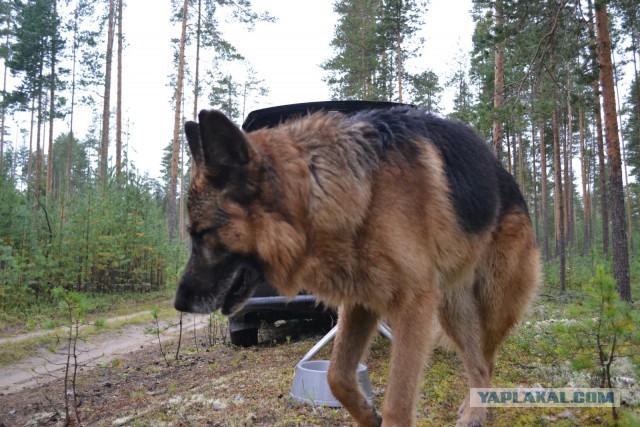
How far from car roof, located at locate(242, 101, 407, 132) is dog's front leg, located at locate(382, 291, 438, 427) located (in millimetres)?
3033

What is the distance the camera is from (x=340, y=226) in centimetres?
248

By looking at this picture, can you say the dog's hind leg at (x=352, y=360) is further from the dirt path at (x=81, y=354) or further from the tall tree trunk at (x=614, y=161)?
the tall tree trunk at (x=614, y=161)

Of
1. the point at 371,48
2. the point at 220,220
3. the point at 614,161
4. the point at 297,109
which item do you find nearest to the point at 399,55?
the point at 371,48

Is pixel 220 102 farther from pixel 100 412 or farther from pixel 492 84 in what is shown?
pixel 100 412

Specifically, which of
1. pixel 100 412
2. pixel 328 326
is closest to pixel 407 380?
pixel 100 412

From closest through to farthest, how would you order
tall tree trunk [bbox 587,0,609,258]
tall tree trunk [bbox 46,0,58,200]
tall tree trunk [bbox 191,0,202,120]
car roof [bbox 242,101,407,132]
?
car roof [bbox 242,101,407,132] → tall tree trunk [bbox 587,0,609,258] → tall tree trunk [bbox 191,0,202,120] → tall tree trunk [bbox 46,0,58,200]

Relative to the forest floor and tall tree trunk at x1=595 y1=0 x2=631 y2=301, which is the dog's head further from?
tall tree trunk at x1=595 y1=0 x2=631 y2=301

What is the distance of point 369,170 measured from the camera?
264 centimetres

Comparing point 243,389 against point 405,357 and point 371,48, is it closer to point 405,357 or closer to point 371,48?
point 405,357

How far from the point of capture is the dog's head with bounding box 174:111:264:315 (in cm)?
245

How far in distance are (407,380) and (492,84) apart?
1567 cm

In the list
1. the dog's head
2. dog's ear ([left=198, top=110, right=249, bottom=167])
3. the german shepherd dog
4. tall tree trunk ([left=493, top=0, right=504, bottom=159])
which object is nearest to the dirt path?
the dog's head

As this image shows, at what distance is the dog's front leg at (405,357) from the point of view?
8.26 ft

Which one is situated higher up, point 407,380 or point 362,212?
point 362,212
